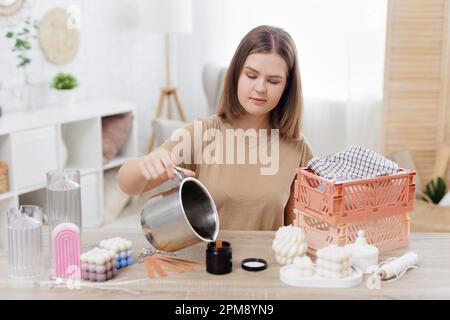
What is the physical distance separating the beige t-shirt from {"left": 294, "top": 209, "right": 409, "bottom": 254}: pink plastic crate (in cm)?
39

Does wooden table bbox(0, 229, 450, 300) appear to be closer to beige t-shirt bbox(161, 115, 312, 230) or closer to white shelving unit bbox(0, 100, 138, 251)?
beige t-shirt bbox(161, 115, 312, 230)

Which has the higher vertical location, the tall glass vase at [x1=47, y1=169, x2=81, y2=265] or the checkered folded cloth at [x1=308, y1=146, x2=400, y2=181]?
the checkered folded cloth at [x1=308, y1=146, x2=400, y2=181]

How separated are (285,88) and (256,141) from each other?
216 mm

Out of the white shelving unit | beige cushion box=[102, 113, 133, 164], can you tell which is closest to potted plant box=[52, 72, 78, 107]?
the white shelving unit

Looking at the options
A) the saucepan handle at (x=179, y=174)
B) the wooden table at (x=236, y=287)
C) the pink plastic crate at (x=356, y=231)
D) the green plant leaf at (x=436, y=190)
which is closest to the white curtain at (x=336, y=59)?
the green plant leaf at (x=436, y=190)

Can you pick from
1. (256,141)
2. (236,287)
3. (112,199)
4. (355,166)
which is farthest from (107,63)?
(236,287)

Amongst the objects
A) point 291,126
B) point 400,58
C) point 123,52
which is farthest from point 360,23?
point 291,126

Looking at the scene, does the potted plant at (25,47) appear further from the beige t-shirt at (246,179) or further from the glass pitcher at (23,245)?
the glass pitcher at (23,245)

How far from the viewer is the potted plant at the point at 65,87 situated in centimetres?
408

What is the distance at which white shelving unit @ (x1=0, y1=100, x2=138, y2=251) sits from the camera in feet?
11.6

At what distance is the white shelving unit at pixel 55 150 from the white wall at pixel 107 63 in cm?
17

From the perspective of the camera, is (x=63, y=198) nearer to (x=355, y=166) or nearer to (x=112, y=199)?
(x=355, y=166)

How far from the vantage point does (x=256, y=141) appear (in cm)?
214

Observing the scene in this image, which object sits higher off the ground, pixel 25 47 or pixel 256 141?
pixel 25 47
